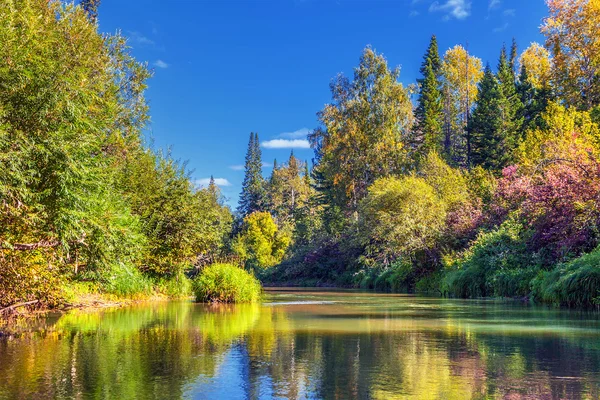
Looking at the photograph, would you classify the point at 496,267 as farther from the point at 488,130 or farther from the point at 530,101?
the point at 530,101

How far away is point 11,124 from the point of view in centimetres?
1016

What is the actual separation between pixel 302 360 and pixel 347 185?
154 ft

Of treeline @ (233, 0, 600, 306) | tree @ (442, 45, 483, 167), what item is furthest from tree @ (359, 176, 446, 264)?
tree @ (442, 45, 483, 167)

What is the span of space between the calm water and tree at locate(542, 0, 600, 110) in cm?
4063

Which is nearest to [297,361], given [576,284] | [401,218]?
[576,284]

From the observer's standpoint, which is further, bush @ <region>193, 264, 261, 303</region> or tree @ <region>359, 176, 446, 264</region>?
tree @ <region>359, 176, 446, 264</region>

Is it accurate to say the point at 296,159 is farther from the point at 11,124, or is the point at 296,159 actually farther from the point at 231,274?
the point at 11,124

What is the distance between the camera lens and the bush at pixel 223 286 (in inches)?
838

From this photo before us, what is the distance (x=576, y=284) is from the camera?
17.6 meters

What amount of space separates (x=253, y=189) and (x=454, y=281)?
75.5 meters

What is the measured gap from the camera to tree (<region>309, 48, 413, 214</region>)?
50.5 meters

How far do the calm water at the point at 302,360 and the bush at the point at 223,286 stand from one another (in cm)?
847

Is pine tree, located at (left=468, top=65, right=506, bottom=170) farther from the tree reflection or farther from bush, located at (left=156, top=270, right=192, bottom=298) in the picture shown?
the tree reflection

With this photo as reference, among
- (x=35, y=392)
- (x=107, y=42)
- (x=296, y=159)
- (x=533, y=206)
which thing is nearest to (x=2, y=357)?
(x=35, y=392)
